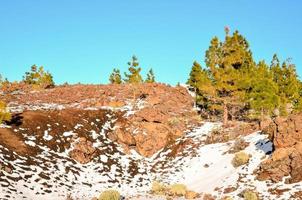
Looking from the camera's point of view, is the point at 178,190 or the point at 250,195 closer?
the point at 250,195

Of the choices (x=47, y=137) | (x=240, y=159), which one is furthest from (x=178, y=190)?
(x=47, y=137)

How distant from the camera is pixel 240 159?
107 ft

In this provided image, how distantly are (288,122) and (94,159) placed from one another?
19.6m

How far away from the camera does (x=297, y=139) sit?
28.1m

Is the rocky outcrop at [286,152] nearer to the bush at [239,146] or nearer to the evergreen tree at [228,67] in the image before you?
the bush at [239,146]

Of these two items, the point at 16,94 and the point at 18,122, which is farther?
the point at 16,94

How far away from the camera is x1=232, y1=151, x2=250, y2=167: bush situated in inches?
1278

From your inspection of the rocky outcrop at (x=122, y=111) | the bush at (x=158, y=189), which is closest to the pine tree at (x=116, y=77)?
the rocky outcrop at (x=122, y=111)

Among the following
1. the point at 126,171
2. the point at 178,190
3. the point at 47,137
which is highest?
the point at 47,137

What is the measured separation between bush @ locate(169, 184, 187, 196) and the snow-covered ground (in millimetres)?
1374

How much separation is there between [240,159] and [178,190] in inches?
255

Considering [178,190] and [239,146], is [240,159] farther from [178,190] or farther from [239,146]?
[178,190]

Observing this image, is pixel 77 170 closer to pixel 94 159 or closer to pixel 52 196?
pixel 94 159

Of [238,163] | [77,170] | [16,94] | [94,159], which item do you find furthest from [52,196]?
[16,94]
